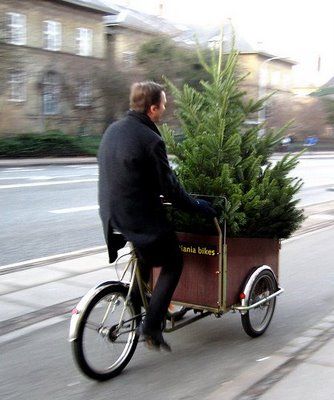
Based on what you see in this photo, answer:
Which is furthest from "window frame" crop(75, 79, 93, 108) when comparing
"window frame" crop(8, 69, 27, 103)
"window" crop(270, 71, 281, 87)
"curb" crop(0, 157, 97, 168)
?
"window" crop(270, 71, 281, 87)

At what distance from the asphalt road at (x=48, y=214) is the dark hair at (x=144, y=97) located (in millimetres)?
4428

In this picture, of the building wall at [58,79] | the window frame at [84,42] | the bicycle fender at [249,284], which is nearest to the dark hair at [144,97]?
the bicycle fender at [249,284]

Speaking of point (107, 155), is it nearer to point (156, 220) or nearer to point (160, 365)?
point (156, 220)

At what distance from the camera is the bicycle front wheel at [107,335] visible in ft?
12.9

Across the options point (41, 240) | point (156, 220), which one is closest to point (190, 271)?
point (156, 220)

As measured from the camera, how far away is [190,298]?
4.67 meters

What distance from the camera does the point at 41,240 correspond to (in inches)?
372

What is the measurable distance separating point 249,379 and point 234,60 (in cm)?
245

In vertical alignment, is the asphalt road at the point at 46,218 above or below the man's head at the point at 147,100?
below

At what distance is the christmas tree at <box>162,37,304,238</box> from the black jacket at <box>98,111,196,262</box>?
2.19 ft

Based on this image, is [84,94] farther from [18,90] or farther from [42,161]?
[42,161]

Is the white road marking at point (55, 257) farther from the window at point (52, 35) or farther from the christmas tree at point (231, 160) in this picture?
the window at point (52, 35)

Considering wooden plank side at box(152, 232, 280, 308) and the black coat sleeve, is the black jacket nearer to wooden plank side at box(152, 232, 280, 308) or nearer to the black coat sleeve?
the black coat sleeve

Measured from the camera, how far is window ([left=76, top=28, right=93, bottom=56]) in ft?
142
